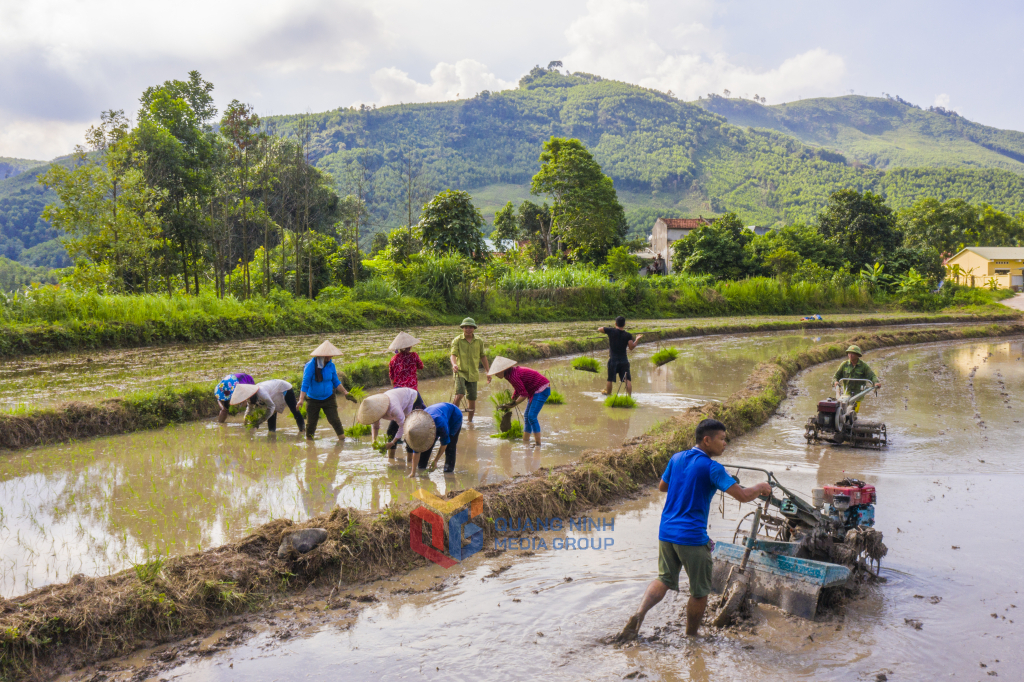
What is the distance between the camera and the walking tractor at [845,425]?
29.3ft

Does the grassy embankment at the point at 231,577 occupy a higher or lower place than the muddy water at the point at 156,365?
lower

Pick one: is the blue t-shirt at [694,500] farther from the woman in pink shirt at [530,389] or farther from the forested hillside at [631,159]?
the forested hillside at [631,159]

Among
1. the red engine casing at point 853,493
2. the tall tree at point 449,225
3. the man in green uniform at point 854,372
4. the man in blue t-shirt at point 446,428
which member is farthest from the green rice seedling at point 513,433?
the tall tree at point 449,225

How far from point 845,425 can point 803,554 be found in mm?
5128

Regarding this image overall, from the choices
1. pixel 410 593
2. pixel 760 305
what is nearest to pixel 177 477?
pixel 410 593

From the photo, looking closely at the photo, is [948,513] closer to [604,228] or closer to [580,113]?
[604,228]

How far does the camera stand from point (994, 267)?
56656 millimetres

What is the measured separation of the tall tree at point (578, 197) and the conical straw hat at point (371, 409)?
36689mm

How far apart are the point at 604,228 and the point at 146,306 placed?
30585mm

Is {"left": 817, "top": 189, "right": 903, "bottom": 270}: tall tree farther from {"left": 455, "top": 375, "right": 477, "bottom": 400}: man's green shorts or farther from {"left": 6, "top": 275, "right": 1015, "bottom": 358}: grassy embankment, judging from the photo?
{"left": 455, "top": 375, "right": 477, "bottom": 400}: man's green shorts

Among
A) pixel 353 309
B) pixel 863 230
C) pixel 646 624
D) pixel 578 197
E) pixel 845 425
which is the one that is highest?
pixel 578 197

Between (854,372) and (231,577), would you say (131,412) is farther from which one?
(854,372)

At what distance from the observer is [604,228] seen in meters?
42.4

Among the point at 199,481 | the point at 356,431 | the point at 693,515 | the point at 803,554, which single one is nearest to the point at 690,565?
the point at 693,515
